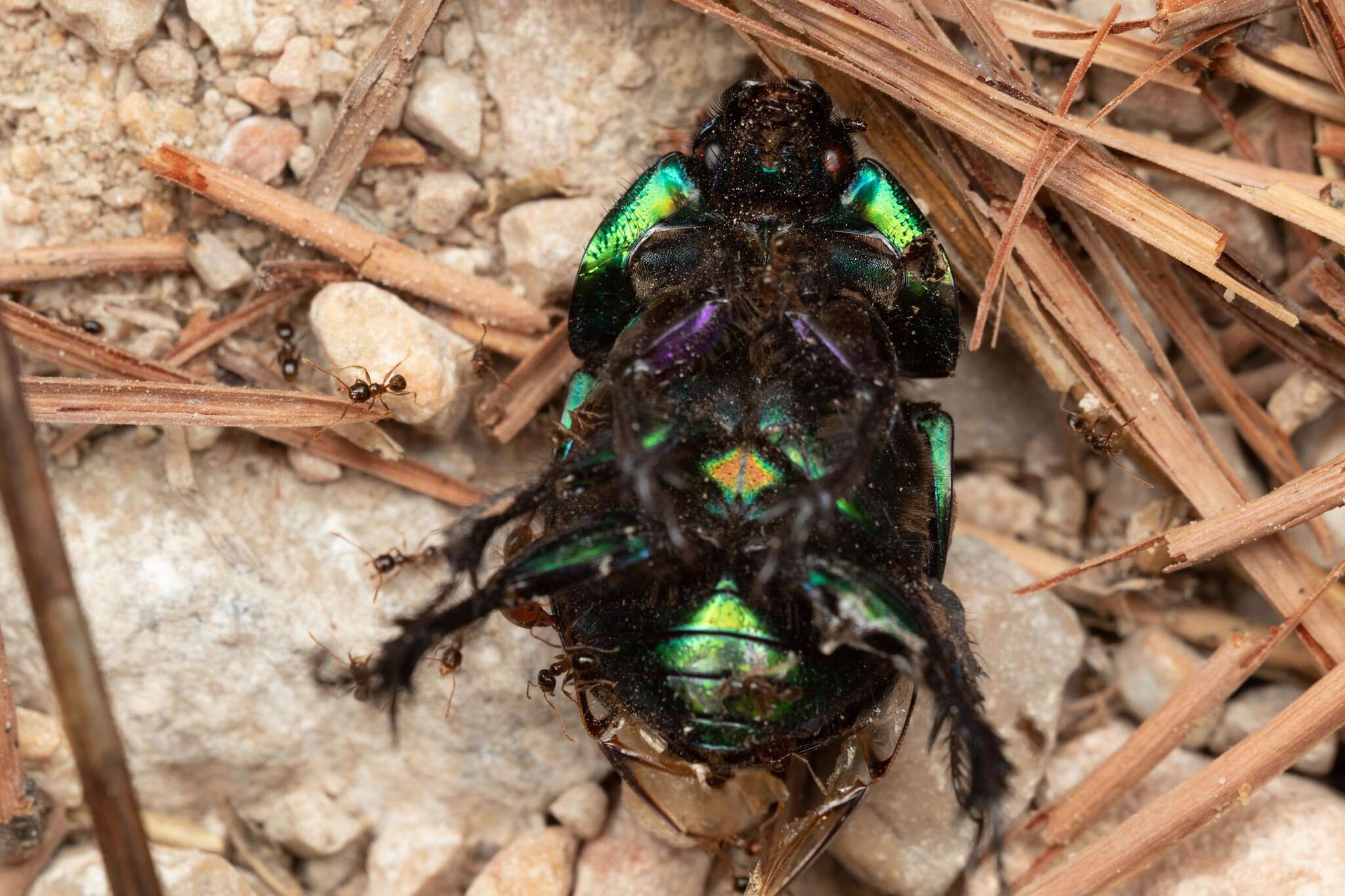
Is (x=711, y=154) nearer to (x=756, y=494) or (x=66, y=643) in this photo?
(x=756, y=494)

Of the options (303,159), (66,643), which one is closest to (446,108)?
(303,159)

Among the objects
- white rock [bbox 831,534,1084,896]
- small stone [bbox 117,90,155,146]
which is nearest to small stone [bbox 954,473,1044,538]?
white rock [bbox 831,534,1084,896]

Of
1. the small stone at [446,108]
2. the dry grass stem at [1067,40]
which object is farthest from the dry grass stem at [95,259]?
the dry grass stem at [1067,40]

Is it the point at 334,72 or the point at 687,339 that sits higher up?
the point at 334,72

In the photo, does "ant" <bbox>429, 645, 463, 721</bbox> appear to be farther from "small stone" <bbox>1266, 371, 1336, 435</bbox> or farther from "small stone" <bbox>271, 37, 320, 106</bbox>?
"small stone" <bbox>1266, 371, 1336, 435</bbox>

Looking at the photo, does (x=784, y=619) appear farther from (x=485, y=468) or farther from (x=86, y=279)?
(x=86, y=279)

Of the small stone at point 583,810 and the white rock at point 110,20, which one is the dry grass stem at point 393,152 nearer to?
the white rock at point 110,20
